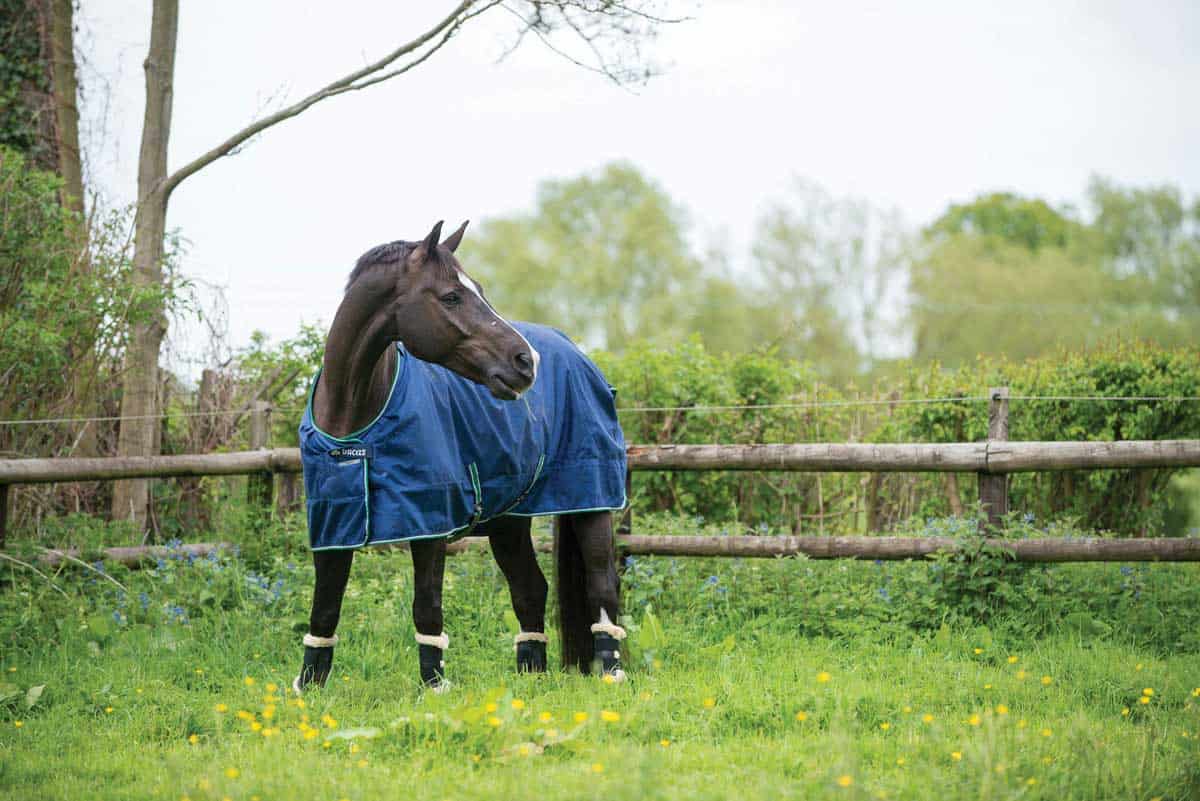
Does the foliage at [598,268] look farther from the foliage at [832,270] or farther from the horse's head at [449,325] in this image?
the horse's head at [449,325]

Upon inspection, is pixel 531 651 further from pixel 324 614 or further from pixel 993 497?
pixel 993 497

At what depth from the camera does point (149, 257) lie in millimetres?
8031

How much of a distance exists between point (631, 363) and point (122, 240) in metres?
4.08

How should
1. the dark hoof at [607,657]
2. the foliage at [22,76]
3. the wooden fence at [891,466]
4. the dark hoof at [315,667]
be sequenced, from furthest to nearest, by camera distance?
the foliage at [22,76] → the wooden fence at [891,466] → the dark hoof at [607,657] → the dark hoof at [315,667]

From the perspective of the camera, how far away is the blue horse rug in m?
4.13

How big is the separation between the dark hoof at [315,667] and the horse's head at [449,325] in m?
1.34

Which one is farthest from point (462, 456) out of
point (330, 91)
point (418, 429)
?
point (330, 91)

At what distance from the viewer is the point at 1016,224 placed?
42.6 metres

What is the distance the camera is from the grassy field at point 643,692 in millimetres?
3150

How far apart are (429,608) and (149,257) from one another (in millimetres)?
4996

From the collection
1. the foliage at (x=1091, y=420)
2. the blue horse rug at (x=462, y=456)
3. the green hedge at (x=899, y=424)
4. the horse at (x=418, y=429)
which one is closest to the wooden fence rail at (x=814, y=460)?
the blue horse rug at (x=462, y=456)

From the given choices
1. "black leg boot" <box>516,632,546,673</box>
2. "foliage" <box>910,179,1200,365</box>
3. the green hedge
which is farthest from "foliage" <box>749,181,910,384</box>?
"black leg boot" <box>516,632,546,673</box>

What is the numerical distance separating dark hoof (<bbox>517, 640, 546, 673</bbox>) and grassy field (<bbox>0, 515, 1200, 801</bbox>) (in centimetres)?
13

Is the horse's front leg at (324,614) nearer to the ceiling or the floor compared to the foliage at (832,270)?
nearer to the floor
